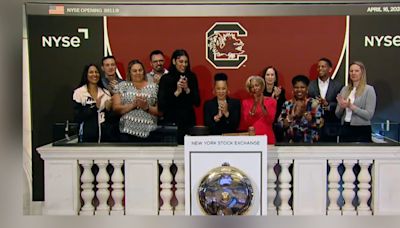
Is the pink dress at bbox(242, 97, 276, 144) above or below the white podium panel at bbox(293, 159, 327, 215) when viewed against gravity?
above

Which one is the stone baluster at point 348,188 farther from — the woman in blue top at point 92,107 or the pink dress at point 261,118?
the woman in blue top at point 92,107

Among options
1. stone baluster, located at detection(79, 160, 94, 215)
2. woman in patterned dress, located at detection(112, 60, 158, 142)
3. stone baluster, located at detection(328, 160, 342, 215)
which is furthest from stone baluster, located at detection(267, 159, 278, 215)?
stone baluster, located at detection(79, 160, 94, 215)

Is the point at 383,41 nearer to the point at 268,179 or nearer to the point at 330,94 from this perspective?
the point at 330,94

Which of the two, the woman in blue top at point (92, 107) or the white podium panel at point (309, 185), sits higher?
the woman in blue top at point (92, 107)

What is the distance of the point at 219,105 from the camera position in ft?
2.88

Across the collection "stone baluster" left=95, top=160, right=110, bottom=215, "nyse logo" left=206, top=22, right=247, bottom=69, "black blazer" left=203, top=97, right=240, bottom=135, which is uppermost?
"nyse logo" left=206, top=22, right=247, bottom=69

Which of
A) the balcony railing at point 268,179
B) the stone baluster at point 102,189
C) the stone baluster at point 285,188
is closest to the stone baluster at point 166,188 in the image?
the balcony railing at point 268,179

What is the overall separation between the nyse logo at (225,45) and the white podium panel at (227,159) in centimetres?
14

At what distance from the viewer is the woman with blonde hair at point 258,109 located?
87 centimetres

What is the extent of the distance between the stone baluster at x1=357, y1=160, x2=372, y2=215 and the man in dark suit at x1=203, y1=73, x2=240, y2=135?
0.83ft

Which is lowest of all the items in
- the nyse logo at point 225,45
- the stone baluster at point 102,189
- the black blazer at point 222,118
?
the stone baluster at point 102,189

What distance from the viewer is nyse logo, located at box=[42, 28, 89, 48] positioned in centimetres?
87

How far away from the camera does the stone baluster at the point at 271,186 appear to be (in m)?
0.86

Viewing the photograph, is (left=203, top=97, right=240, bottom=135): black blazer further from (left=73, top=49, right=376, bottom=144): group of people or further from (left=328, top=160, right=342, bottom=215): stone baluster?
(left=328, top=160, right=342, bottom=215): stone baluster
